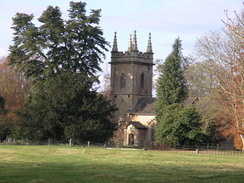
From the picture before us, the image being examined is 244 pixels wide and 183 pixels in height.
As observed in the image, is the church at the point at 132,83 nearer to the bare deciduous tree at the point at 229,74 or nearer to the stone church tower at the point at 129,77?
the stone church tower at the point at 129,77

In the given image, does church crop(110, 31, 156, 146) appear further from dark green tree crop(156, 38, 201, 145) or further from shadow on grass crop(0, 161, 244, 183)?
shadow on grass crop(0, 161, 244, 183)

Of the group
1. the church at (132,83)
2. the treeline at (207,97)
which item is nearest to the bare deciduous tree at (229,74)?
the treeline at (207,97)

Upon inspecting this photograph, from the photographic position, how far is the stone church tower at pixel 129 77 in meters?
70.1

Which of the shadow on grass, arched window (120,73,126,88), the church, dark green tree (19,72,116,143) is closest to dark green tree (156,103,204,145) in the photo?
dark green tree (19,72,116,143)

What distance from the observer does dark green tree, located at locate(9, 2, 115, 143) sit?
48.2 m

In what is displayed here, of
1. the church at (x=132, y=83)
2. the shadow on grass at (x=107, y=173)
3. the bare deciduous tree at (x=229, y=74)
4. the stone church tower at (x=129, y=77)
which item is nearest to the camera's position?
the shadow on grass at (x=107, y=173)

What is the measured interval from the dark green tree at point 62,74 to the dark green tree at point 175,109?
5.76 meters

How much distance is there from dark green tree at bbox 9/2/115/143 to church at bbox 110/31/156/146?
12.4 meters

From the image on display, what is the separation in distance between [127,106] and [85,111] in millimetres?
22174

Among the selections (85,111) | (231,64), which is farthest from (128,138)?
(231,64)

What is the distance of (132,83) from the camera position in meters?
70.2

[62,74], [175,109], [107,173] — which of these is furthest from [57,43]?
[107,173]

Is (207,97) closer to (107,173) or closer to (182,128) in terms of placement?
(182,128)

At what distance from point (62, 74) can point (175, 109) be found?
465 inches
